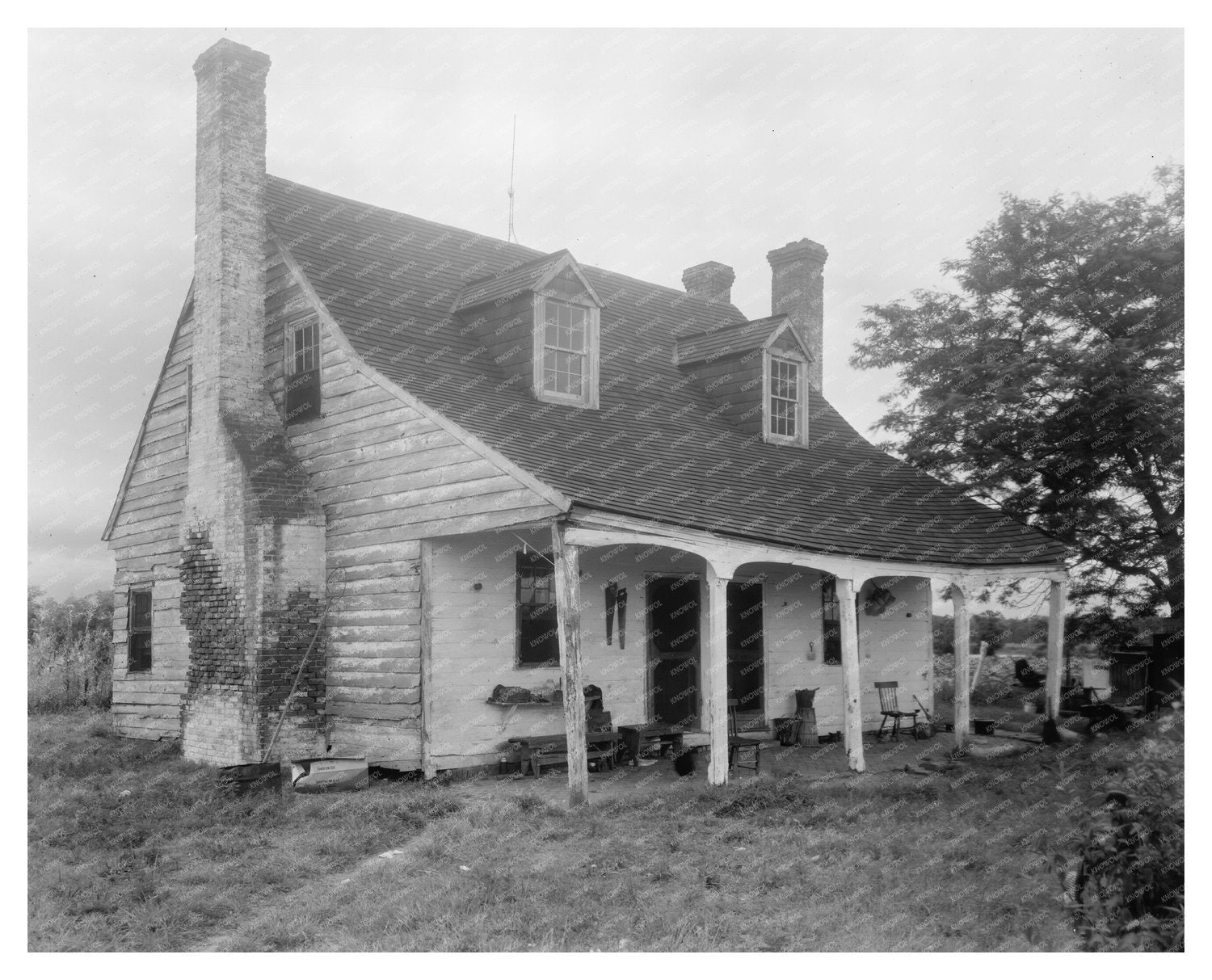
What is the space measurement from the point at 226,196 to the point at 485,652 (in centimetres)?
692

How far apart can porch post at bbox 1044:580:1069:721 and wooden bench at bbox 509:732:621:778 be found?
289 inches

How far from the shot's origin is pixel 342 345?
47.0 feet

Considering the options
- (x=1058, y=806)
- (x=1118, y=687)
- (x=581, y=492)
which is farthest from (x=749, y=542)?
(x=1118, y=687)

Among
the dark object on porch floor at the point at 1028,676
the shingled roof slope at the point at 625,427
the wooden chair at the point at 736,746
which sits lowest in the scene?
the dark object on porch floor at the point at 1028,676

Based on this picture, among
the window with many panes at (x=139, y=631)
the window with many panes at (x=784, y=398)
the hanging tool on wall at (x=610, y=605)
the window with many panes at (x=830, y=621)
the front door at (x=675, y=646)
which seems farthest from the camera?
the window with many panes at (x=784, y=398)

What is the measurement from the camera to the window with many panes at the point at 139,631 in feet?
57.2

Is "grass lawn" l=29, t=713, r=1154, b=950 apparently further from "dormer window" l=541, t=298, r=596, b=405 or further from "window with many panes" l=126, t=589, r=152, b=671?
"dormer window" l=541, t=298, r=596, b=405

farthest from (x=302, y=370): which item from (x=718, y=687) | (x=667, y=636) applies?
(x=718, y=687)

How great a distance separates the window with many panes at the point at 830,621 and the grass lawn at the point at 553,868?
223 inches

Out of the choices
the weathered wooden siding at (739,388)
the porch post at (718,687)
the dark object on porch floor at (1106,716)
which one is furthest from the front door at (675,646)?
the dark object on porch floor at (1106,716)

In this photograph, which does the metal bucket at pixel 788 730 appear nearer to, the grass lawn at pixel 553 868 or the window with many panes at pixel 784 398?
the grass lawn at pixel 553 868

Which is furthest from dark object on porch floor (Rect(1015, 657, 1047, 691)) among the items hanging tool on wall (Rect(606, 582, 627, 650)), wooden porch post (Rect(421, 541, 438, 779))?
wooden porch post (Rect(421, 541, 438, 779))

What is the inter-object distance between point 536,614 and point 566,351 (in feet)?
12.2

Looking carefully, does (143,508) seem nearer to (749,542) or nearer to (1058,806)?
(749,542)
